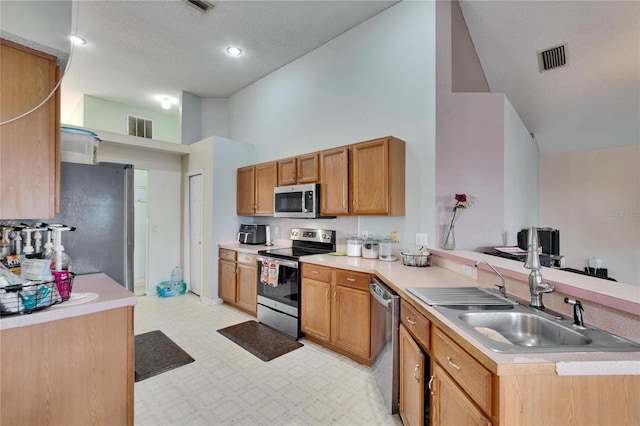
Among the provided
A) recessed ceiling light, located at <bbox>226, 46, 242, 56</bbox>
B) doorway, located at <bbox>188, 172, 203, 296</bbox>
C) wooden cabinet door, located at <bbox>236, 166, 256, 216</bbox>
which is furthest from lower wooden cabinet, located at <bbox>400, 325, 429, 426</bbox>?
recessed ceiling light, located at <bbox>226, 46, 242, 56</bbox>

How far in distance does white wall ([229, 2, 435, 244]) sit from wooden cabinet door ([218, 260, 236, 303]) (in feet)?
5.75

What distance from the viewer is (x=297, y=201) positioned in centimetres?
353

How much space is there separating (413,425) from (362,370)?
3.01ft

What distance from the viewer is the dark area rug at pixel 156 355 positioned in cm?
249

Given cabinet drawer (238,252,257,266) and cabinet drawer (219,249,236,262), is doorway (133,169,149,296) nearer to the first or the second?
cabinet drawer (219,249,236,262)

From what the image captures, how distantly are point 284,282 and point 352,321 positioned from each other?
94cm

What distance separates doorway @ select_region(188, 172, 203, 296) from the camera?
183 inches

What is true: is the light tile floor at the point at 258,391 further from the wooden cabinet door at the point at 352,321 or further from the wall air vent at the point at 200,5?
the wall air vent at the point at 200,5

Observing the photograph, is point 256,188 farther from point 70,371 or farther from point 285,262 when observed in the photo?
point 70,371

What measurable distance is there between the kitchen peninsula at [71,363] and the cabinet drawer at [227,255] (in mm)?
2435

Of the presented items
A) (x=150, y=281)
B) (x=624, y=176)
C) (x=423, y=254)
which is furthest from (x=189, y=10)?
(x=624, y=176)

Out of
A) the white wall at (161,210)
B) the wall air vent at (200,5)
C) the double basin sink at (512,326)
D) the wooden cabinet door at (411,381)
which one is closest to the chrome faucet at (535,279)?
the double basin sink at (512,326)

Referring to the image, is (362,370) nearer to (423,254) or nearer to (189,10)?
(423,254)

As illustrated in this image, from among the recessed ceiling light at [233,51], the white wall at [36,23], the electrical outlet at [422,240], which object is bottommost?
the electrical outlet at [422,240]
